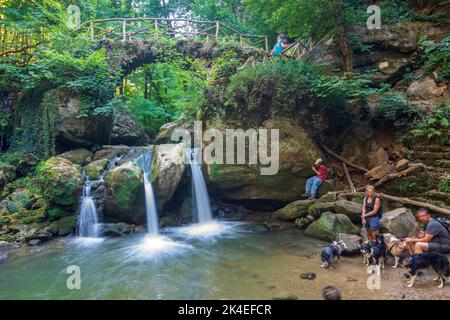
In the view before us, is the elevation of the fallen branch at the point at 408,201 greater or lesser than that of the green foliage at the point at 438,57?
lesser

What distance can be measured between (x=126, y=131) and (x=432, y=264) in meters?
14.8

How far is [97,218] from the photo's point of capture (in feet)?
32.1

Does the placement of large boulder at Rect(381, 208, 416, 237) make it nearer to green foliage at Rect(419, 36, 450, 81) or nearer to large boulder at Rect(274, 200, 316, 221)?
large boulder at Rect(274, 200, 316, 221)

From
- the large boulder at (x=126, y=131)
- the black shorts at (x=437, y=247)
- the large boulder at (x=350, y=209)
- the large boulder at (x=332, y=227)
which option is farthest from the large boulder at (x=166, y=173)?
the black shorts at (x=437, y=247)

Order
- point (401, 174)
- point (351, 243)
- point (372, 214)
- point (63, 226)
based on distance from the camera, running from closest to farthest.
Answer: point (372, 214) → point (351, 243) → point (401, 174) → point (63, 226)

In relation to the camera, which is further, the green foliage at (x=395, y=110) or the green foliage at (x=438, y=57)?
the green foliage at (x=438, y=57)

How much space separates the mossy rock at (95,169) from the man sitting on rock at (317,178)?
7.95m

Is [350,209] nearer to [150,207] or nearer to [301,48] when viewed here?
[150,207]

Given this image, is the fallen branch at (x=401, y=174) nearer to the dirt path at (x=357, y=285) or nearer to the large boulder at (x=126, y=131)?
the dirt path at (x=357, y=285)

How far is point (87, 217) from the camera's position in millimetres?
9641

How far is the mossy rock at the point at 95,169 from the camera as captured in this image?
1049cm

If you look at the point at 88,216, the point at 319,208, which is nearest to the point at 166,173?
the point at 88,216

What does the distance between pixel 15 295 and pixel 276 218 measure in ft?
25.9
